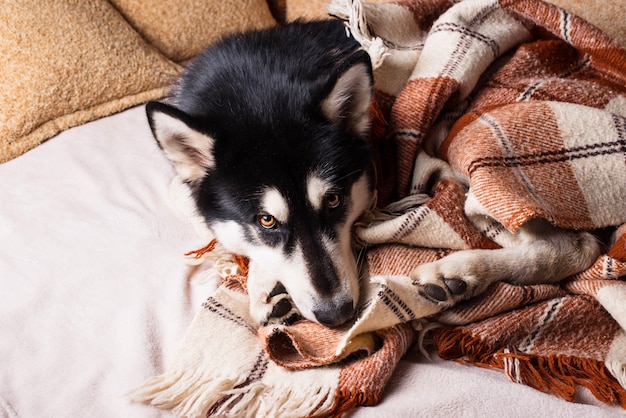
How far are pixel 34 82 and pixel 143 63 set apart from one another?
38 centimetres

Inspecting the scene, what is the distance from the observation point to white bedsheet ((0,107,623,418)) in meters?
1.12

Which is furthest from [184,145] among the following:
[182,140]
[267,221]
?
[267,221]

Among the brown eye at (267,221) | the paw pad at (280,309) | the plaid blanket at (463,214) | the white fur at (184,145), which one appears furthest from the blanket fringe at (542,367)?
the white fur at (184,145)

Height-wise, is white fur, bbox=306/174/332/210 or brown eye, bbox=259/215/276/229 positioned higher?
white fur, bbox=306/174/332/210

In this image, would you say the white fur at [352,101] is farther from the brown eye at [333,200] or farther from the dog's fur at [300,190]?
the brown eye at [333,200]

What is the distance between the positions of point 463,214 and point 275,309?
1.60 feet

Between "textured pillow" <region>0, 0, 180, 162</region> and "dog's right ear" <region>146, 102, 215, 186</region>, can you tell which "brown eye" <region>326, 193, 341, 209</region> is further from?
"textured pillow" <region>0, 0, 180, 162</region>

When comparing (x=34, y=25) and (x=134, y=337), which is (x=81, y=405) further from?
(x=34, y=25)

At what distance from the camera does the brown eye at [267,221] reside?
1289mm

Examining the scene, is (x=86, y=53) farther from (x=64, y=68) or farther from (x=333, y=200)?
(x=333, y=200)

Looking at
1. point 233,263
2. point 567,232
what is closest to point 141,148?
point 233,263

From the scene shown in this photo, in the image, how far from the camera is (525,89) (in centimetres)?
153

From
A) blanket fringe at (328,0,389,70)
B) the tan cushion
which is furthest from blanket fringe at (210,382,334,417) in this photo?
the tan cushion

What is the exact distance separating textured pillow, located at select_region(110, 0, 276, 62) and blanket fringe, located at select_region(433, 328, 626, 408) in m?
1.57
